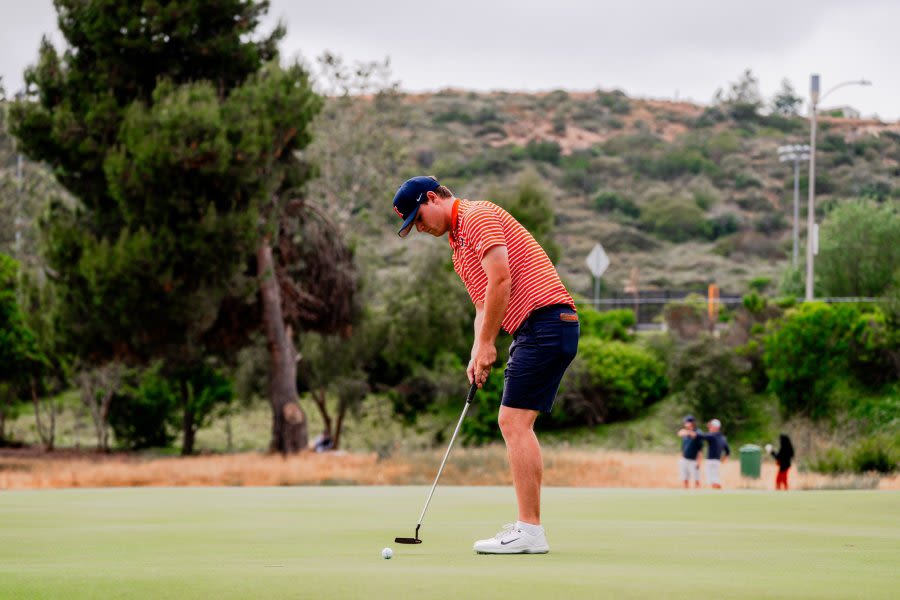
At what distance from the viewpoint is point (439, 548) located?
21.9ft

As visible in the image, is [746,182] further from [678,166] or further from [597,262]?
[597,262]

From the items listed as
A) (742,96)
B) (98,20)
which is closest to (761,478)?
(98,20)

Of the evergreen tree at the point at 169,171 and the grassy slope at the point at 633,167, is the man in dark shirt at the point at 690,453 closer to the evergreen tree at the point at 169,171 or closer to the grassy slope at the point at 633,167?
the evergreen tree at the point at 169,171

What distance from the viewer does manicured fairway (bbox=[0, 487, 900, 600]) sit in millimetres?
4703

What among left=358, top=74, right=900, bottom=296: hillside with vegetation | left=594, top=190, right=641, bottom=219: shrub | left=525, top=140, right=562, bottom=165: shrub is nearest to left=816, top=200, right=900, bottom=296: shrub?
left=358, top=74, right=900, bottom=296: hillside with vegetation

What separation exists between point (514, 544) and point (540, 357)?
97 centimetres

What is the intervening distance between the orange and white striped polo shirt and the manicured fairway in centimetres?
132

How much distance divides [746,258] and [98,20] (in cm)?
5323

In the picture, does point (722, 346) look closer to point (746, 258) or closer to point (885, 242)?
point (885, 242)

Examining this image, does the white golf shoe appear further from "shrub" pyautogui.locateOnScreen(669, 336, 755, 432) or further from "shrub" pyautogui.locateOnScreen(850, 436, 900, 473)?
"shrub" pyautogui.locateOnScreen(669, 336, 755, 432)

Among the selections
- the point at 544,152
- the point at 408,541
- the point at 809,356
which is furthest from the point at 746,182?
the point at 408,541

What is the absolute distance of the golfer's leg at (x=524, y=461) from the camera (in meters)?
6.40

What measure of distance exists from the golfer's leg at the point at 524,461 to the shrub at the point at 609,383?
1352 inches

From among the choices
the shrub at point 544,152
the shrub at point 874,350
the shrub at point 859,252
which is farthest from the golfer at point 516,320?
the shrub at point 544,152
